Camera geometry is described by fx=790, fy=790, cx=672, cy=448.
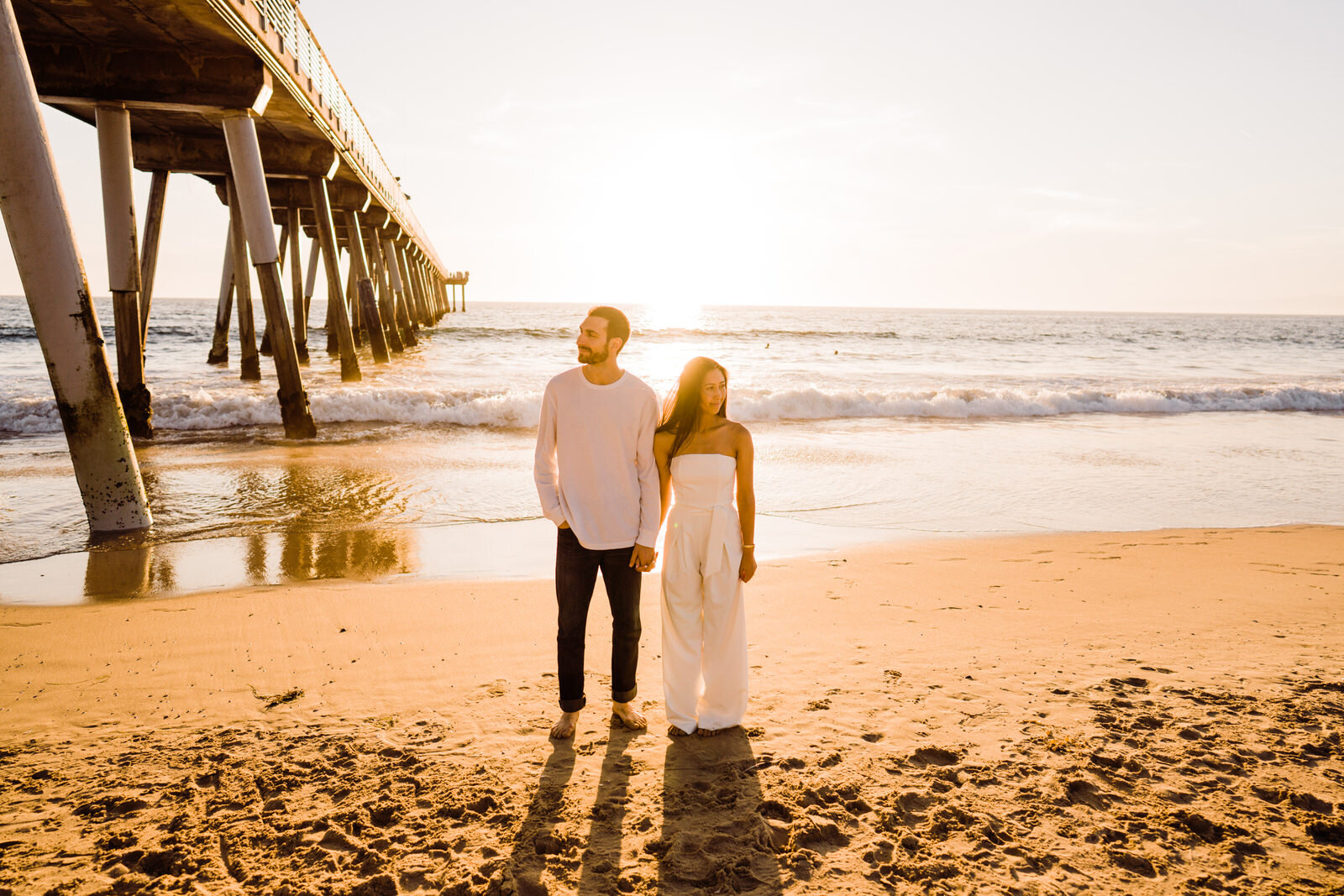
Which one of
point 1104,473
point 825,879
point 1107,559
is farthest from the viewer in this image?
point 1104,473

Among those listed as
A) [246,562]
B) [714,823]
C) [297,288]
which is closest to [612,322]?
[714,823]

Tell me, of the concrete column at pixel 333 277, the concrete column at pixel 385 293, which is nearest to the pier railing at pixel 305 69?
the concrete column at pixel 333 277

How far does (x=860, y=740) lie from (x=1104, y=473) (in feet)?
25.7

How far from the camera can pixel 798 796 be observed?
275 cm

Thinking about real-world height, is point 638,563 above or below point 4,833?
above

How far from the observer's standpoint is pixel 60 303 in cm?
552

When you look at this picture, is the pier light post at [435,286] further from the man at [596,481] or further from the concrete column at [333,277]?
the man at [596,481]

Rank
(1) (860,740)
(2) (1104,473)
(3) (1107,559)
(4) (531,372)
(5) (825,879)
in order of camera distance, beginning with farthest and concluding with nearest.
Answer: (4) (531,372), (2) (1104,473), (3) (1107,559), (1) (860,740), (5) (825,879)

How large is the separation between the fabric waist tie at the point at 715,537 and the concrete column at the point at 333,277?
40.3ft

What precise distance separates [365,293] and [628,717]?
19.3 metres

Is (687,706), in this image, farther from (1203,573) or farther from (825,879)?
(1203,573)

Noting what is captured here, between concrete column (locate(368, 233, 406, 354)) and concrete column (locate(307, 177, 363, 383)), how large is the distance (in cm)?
966

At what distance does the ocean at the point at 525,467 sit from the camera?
613 centimetres

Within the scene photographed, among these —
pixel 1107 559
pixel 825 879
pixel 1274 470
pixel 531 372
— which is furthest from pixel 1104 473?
pixel 531 372
